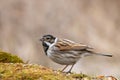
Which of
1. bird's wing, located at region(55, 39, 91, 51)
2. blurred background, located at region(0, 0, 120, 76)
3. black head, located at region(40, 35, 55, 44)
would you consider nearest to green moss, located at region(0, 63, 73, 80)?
bird's wing, located at region(55, 39, 91, 51)

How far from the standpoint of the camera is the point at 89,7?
2133 centimetres

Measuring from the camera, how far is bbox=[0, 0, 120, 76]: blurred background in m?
19.4

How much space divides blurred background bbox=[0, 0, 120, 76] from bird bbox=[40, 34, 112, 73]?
9603mm

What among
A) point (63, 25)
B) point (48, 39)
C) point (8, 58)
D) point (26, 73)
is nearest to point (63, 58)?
point (48, 39)

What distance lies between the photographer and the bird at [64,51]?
8859 millimetres

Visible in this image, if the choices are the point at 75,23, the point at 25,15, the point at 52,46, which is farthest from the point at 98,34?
the point at 52,46

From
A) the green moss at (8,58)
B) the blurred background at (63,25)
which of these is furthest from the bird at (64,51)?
the blurred background at (63,25)

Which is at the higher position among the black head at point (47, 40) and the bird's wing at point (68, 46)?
the black head at point (47, 40)

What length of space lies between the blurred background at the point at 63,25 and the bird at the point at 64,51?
9603 mm

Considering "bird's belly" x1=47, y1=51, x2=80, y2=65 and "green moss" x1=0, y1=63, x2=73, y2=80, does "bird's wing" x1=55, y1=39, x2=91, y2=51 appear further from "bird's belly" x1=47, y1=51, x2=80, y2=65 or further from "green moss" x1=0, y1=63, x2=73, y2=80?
"green moss" x1=0, y1=63, x2=73, y2=80

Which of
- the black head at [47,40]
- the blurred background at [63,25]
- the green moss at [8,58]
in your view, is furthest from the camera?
the blurred background at [63,25]

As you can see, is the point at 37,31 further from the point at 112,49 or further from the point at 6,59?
the point at 6,59

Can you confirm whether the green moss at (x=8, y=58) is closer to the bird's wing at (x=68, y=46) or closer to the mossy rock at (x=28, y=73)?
the mossy rock at (x=28, y=73)

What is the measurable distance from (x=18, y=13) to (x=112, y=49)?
3342 millimetres
